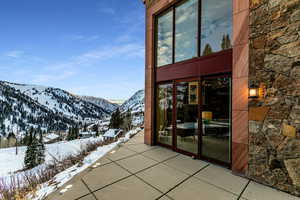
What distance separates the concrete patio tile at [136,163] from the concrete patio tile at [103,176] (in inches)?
6.9

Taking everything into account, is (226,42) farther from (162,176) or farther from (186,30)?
(162,176)

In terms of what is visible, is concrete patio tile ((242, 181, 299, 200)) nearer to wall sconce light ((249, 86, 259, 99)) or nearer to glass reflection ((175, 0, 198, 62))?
wall sconce light ((249, 86, 259, 99))

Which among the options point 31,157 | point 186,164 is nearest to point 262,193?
point 186,164

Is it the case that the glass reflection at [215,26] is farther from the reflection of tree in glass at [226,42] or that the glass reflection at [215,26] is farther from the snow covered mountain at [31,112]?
the snow covered mountain at [31,112]

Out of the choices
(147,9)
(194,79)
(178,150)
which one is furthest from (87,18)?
(178,150)

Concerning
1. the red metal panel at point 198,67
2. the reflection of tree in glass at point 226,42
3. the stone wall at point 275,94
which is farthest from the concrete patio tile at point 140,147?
the reflection of tree in glass at point 226,42

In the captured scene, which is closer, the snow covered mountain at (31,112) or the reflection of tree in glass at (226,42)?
the reflection of tree in glass at (226,42)

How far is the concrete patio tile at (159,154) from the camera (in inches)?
140

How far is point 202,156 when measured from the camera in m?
3.41

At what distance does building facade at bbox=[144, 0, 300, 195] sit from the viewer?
2119 mm

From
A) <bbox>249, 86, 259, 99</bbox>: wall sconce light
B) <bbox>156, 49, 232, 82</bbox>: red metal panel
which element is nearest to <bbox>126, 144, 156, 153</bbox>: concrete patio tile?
<bbox>156, 49, 232, 82</bbox>: red metal panel

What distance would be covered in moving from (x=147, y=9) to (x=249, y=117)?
4801 mm

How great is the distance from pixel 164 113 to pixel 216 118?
5.66 feet

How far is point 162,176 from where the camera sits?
265cm
